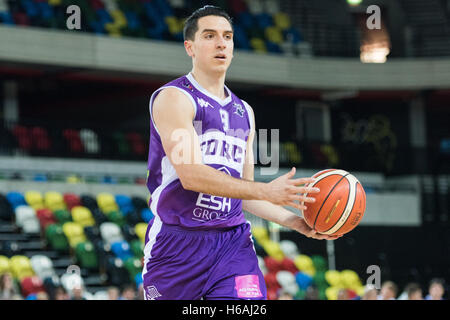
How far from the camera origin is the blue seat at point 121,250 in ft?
46.0

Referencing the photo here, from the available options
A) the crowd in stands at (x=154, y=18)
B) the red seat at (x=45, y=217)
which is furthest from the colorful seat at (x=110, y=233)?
the crowd in stands at (x=154, y=18)

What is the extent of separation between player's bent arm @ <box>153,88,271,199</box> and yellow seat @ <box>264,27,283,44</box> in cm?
1835

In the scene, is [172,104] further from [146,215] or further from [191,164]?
[146,215]

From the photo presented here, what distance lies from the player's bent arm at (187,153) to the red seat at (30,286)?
27.1 ft

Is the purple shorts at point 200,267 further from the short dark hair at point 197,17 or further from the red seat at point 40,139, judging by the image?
the red seat at point 40,139

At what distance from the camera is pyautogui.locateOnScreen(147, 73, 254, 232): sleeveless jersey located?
14.1ft

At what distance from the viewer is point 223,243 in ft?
14.4

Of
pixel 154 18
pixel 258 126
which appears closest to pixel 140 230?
pixel 154 18

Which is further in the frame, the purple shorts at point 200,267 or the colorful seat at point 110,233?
the colorful seat at point 110,233

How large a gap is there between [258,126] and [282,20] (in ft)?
9.32

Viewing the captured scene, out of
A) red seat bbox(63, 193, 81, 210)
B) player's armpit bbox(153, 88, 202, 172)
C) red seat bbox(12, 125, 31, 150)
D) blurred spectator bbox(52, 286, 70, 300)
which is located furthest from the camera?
red seat bbox(12, 125, 31, 150)

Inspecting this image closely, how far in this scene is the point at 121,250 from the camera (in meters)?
14.1

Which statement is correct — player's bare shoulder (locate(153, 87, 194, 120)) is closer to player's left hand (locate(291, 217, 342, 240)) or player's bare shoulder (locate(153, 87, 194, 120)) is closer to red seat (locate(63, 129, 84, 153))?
player's left hand (locate(291, 217, 342, 240))

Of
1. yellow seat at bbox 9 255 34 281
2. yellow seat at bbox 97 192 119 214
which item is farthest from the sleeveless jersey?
yellow seat at bbox 97 192 119 214
